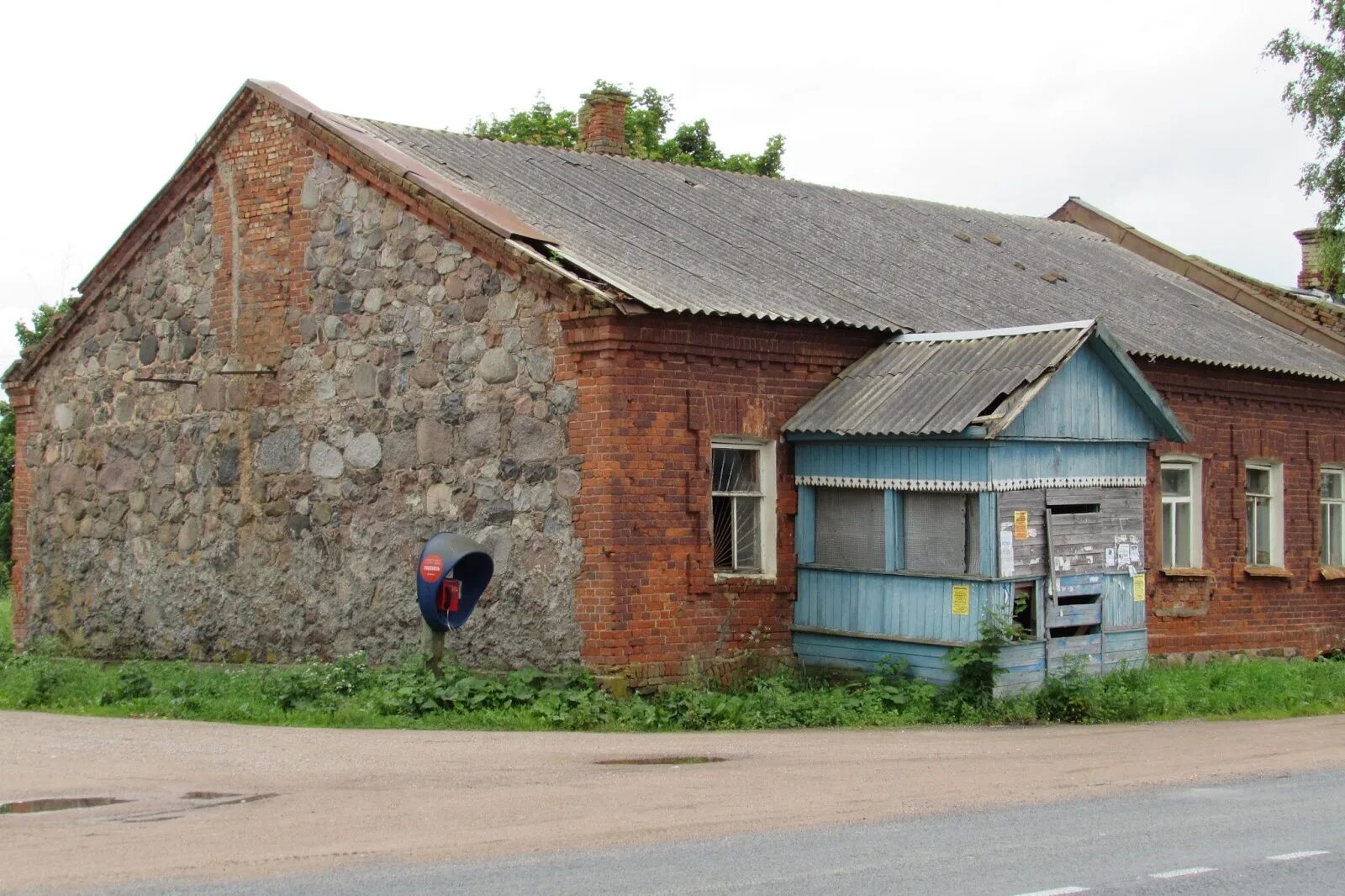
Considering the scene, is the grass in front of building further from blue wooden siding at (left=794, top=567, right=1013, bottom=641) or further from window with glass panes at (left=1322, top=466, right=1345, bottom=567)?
window with glass panes at (left=1322, top=466, right=1345, bottom=567)

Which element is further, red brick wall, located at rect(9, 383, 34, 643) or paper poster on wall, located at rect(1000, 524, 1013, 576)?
red brick wall, located at rect(9, 383, 34, 643)

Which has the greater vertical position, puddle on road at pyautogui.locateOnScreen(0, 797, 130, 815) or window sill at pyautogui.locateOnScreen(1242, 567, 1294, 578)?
window sill at pyautogui.locateOnScreen(1242, 567, 1294, 578)

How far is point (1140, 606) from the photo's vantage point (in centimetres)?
1524

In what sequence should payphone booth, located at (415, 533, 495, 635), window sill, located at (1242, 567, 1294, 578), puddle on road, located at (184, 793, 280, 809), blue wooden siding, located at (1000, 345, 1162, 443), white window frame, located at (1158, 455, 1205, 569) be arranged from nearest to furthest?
puddle on road, located at (184, 793, 280, 809)
payphone booth, located at (415, 533, 495, 635)
blue wooden siding, located at (1000, 345, 1162, 443)
white window frame, located at (1158, 455, 1205, 569)
window sill, located at (1242, 567, 1294, 578)

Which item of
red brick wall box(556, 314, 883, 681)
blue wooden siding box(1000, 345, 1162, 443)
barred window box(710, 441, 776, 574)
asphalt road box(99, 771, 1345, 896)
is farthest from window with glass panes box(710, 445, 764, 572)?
asphalt road box(99, 771, 1345, 896)

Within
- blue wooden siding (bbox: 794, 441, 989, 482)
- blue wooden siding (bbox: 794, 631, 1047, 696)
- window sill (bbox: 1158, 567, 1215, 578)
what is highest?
blue wooden siding (bbox: 794, 441, 989, 482)

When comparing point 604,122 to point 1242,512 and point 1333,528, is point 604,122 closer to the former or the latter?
point 1242,512

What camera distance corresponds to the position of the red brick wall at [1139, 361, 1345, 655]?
1831 centimetres

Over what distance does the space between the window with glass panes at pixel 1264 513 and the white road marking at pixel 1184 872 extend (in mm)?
13385

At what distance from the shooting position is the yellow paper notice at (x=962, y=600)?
13.9 m

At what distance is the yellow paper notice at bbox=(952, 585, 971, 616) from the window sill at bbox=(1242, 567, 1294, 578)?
6.75 m

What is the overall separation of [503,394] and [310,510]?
9.32ft

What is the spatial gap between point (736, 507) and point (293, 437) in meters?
4.68

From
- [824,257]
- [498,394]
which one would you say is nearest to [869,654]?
[498,394]
